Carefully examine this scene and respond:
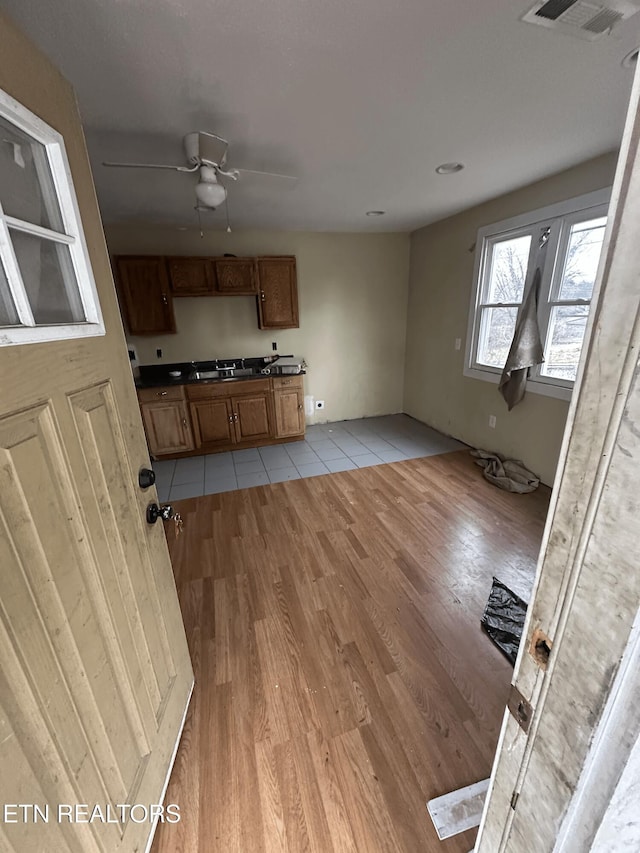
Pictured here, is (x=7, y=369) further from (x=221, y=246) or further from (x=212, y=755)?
(x=221, y=246)

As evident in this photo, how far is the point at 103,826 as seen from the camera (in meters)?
0.79

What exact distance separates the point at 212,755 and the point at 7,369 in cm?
144

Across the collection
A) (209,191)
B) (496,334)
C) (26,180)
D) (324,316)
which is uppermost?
(209,191)

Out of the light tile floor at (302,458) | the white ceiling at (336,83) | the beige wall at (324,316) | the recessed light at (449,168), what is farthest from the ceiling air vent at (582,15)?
the beige wall at (324,316)

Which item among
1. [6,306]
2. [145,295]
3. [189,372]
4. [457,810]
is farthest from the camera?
[189,372]

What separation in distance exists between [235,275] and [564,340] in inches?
128

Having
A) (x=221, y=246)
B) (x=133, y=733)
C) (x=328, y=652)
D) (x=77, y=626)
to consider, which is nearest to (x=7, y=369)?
(x=77, y=626)

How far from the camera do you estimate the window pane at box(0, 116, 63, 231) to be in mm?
667

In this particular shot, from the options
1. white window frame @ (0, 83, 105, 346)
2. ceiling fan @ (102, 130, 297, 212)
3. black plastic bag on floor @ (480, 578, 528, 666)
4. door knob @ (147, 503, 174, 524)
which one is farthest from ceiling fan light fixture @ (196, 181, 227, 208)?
black plastic bag on floor @ (480, 578, 528, 666)

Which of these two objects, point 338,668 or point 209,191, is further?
point 209,191

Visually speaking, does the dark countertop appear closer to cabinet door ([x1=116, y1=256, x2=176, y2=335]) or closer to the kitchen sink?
the kitchen sink

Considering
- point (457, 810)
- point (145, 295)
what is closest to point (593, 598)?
point (457, 810)

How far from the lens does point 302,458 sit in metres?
3.65

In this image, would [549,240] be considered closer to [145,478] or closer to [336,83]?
[336,83]
